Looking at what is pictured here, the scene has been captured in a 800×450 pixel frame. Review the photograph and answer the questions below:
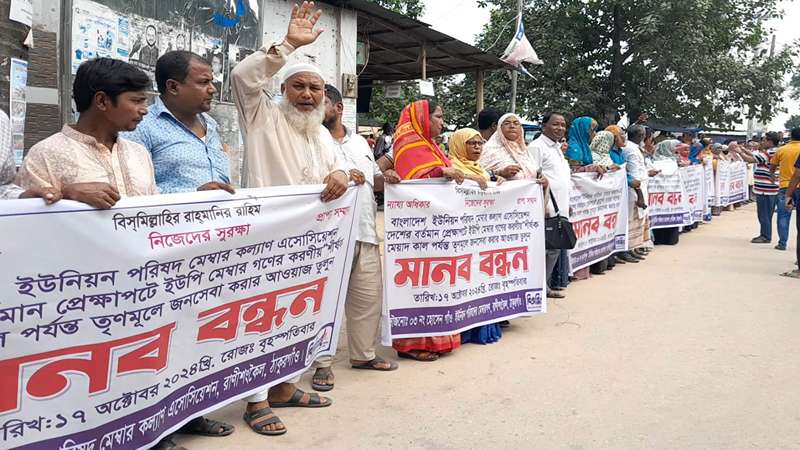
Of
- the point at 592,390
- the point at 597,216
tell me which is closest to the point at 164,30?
the point at 592,390

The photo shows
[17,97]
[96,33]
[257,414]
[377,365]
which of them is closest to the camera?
[257,414]

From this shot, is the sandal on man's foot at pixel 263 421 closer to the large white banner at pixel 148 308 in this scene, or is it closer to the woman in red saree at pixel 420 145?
the large white banner at pixel 148 308

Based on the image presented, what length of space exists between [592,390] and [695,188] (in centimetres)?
857

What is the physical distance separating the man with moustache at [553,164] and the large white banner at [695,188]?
15.7 feet

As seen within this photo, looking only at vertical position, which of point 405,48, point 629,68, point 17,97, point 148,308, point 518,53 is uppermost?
point 629,68

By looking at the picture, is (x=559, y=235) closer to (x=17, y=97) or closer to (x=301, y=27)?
(x=301, y=27)

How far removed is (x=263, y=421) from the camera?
3.02 metres

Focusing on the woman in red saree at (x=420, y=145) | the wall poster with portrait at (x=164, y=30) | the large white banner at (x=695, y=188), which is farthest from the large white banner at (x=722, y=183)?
the woman in red saree at (x=420, y=145)

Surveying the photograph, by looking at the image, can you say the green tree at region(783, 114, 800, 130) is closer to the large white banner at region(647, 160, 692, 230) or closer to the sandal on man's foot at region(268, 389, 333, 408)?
the large white banner at region(647, 160, 692, 230)

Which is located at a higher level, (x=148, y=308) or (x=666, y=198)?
(x=666, y=198)

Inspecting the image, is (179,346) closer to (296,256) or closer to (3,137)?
(296,256)

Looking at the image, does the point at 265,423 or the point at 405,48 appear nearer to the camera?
the point at 265,423

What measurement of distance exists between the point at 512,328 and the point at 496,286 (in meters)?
0.57

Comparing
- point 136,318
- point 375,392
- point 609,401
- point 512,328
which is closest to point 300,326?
point 375,392
